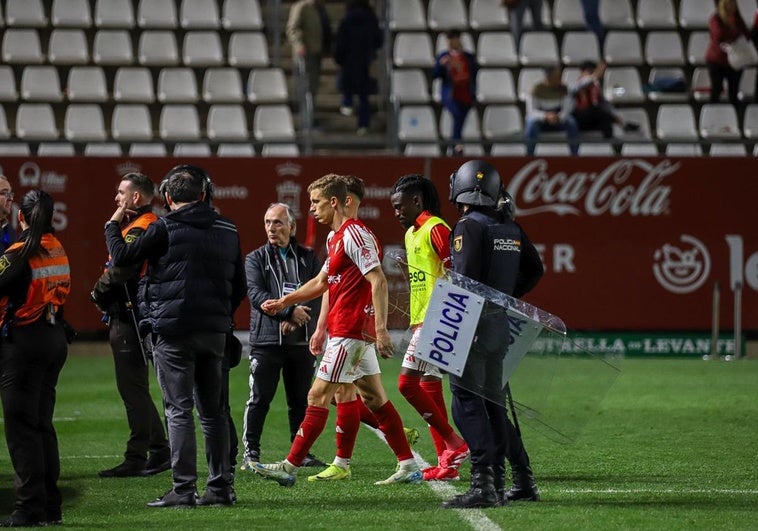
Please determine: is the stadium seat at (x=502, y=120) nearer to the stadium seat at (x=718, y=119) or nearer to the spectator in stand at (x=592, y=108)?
the spectator in stand at (x=592, y=108)

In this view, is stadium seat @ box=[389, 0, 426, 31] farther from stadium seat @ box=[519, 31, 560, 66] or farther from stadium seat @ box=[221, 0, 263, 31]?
stadium seat @ box=[221, 0, 263, 31]

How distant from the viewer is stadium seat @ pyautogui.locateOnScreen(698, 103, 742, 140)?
23.8 meters

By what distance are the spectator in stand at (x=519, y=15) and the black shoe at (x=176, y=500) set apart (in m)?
17.7

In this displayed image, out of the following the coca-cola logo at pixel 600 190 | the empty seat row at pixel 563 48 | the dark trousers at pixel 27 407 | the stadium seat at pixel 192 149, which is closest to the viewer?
the dark trousers at pixel 27 407

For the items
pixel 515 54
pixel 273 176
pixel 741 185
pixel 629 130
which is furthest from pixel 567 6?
pixel 273 176

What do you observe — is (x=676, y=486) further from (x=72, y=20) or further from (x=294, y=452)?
(x=72, y=20)

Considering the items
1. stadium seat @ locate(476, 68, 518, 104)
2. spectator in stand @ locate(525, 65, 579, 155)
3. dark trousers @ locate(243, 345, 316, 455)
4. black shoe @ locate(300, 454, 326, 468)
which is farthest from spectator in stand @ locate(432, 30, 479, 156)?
black shoe @ locate(300, 454, 326, 468)

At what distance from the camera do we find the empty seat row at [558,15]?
25594 millimetres

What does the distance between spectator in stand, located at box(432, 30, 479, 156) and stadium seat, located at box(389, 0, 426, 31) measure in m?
2.86

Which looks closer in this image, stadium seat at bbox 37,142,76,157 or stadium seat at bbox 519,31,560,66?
stadium seat at bbox 37,142,76,157

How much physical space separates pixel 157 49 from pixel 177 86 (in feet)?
3.29

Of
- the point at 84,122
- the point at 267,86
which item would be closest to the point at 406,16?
the point at 267,86

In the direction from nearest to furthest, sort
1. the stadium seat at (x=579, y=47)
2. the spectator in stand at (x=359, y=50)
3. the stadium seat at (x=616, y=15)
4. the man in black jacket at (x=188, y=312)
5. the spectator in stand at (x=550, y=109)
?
the man in black jacket at (x=188, y=312) → the spectator in stand at (x=550, y=109) → the spectator in stand at (x=359, y=50) → the stadium seat at (x=579, y=47) → the stadium seat at (x=616, y=15)

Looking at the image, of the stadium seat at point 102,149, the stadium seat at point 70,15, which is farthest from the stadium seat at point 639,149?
the stadium seat at point 70,15
